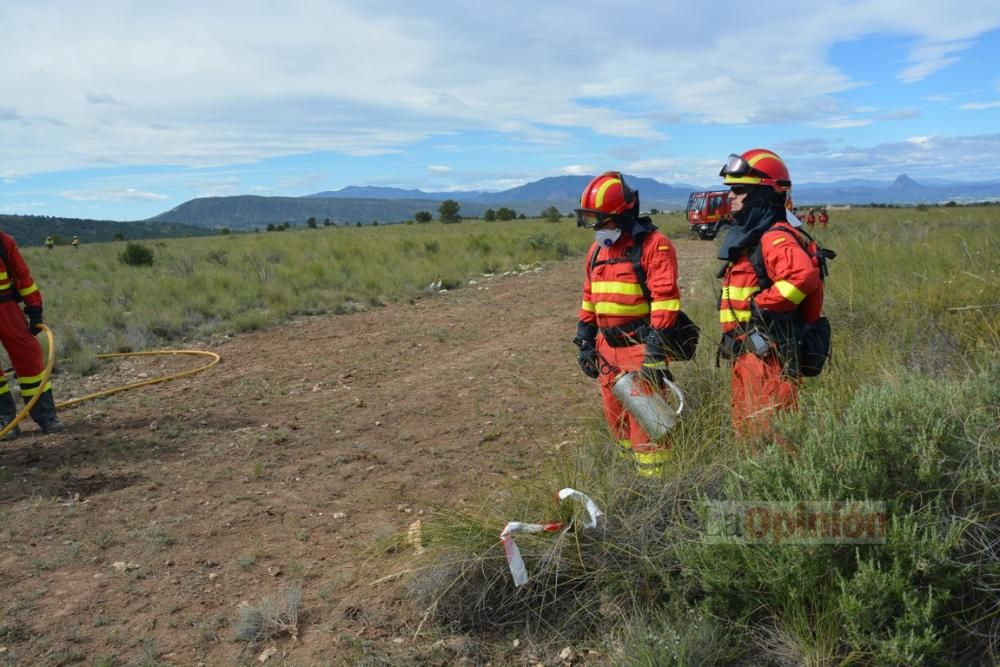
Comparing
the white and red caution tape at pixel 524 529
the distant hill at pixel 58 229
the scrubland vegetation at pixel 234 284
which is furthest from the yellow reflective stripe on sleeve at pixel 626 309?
the distant hill at pixel 58 229

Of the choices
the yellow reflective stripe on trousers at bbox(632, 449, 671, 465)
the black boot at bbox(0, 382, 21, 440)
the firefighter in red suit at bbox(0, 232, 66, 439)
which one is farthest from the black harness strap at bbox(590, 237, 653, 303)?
the black boot at bbox(0, 382, 21, 440)

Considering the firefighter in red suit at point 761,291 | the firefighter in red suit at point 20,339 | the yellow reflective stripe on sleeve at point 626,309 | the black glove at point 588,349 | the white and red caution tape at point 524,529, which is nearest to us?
the white and red caution tape at point 524,529

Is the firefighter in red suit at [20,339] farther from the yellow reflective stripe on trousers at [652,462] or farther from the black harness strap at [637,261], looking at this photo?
the yellow reflective stripe on trousers at [652,462]

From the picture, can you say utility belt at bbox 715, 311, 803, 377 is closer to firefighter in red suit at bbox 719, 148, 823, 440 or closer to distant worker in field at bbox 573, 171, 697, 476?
firefighter in red suit at bbox 719, 148, 823, 440

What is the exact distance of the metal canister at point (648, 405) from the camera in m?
3.52

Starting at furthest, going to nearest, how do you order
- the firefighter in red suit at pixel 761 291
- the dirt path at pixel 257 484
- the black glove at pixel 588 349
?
the black glove at pixel 588 349 → the firefighter in red suit at pixel 761 291 → the dirt path at pixel 257 484

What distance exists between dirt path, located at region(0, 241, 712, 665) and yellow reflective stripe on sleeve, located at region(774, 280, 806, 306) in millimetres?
1709

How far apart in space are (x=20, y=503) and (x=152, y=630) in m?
2.18

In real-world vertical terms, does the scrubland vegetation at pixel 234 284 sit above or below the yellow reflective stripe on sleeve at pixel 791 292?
below

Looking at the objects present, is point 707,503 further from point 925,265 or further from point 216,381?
point 216,381

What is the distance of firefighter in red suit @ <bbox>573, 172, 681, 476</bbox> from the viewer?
3.65 meters

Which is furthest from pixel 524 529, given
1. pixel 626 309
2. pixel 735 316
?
pixel 735 316

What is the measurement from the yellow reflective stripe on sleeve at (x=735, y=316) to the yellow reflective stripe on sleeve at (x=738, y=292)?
0.06 metres

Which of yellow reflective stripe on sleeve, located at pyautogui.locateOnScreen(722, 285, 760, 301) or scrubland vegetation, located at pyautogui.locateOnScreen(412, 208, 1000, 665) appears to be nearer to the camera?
scrubland vegetation, located at pyautogui.locateOnScreen(412, 208, 1000, 665)
